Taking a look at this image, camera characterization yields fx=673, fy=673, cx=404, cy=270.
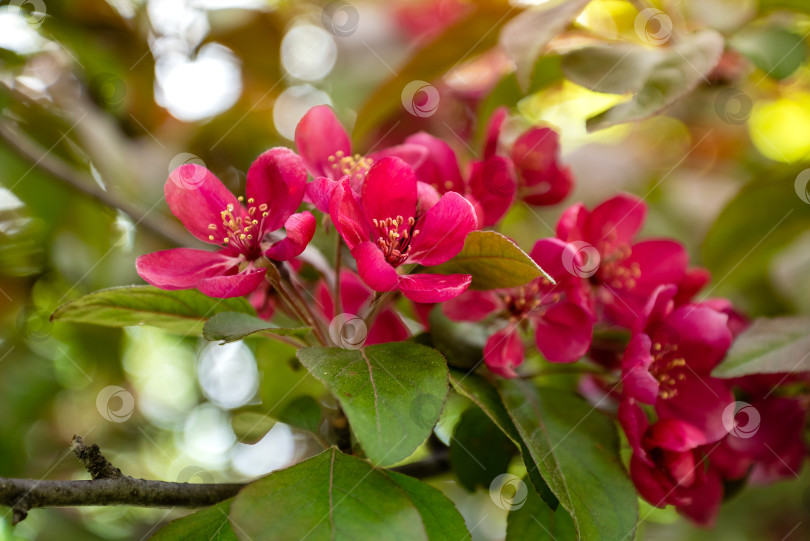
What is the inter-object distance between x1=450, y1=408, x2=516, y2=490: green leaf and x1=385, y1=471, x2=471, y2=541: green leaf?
19 centimetres

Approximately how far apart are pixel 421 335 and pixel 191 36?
1425mm

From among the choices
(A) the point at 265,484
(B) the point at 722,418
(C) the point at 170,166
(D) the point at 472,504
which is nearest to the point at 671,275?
(B) the point at 722,418

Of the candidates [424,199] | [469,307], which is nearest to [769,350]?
[469,307]

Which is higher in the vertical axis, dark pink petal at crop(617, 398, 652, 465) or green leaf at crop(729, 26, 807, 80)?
Result: green leaf at crop(729, 26, 807, 80)

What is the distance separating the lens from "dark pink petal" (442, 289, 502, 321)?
36.1 inches

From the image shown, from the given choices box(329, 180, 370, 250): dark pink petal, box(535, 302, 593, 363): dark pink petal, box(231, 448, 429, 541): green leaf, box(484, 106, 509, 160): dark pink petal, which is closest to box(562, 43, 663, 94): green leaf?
box(484, 106, 509, 160): dark pink petal

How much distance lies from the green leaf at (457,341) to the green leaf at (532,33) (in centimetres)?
38

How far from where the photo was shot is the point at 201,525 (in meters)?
0.76

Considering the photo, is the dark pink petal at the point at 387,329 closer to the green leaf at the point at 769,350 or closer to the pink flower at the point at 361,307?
the pink flower at the point at 361,307

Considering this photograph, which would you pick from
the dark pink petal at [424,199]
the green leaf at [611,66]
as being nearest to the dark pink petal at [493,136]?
the green leaf at [611,66]

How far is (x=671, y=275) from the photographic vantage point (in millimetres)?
1043

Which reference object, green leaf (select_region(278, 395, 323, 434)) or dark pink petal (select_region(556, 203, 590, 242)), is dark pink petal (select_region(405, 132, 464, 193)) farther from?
green leaf (select_region(278, 395, 323, 434))

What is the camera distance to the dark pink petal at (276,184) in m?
0.83

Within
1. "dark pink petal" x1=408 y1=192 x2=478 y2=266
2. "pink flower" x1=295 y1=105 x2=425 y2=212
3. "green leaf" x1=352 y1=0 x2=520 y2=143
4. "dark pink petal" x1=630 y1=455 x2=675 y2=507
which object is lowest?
"dark pink petal" x1=630 y1=455 x2=675 y2=507
